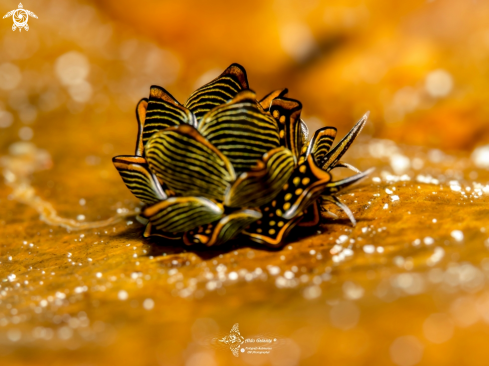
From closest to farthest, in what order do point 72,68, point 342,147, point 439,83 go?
point 342,147 → point 439,83 → point 72,68

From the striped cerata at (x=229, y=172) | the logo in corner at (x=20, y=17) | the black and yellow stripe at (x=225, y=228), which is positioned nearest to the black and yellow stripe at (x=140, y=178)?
the striped cerata at (x=229, y=172)

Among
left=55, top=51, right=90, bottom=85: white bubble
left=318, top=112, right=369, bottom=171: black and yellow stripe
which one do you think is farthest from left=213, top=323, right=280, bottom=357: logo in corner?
left=55, top=51, right=90, bottom=85: white bubble

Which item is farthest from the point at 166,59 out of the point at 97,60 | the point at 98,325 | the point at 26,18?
the point at 98,325

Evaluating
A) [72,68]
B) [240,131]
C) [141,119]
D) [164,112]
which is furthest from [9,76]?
[240,131]

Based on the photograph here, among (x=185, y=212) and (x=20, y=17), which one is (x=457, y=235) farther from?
(x=20, y=17)

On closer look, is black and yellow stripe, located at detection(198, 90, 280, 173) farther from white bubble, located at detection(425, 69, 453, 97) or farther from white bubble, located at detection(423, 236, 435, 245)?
white bubble, located at detection(425, 69, 453, 97)

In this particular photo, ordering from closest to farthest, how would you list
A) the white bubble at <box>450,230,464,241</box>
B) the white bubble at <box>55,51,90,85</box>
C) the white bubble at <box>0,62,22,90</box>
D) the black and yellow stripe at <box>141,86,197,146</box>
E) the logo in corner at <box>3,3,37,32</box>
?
the white bubble at <box>450,230,464,241</box>, the black and yellow stripe at <box>141,86,197,146</box>, the white bubble at <box>0,62,22,90</box>, the white bubble at <box>55,51,90,85</box>, the logo in corner at <box>3,3,37,32</box>

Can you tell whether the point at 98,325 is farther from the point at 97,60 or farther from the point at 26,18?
the point at 26,18
